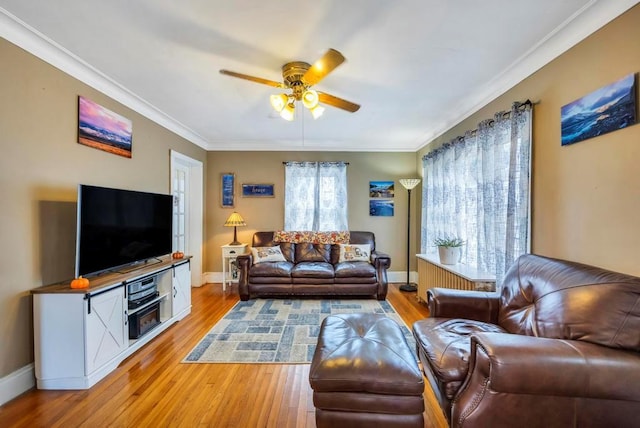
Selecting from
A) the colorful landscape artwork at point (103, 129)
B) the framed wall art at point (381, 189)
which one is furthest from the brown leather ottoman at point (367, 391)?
the framed wall art at point (381, 189)

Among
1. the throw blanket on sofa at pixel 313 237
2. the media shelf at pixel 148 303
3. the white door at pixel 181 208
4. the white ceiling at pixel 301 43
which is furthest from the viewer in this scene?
the throw blanket on sofa at pixel 313 237

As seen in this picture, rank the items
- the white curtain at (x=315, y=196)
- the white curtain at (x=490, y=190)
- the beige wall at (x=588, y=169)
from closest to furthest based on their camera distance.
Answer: the beige wall at (x=588, y=169)
the white curtain at (x=490, y=190)
the white curtain at (x=315, y=196)

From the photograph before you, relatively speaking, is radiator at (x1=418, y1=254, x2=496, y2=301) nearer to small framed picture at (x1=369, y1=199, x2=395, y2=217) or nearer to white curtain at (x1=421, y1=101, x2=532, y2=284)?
white curtain at (x1=421, y1=101, x2=532, y2=284)

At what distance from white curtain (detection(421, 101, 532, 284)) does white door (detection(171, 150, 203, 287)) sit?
152 inches

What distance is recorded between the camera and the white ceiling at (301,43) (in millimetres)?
1653

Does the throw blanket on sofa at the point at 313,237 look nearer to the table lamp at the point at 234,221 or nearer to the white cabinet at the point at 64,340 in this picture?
the table lamp at the point at 234,221

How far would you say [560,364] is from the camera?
3.84 feet

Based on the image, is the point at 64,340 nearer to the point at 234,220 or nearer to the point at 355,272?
the point at 234,220

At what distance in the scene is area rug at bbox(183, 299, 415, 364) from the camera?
2.48 meters

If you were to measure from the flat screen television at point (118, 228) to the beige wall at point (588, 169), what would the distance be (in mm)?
3535

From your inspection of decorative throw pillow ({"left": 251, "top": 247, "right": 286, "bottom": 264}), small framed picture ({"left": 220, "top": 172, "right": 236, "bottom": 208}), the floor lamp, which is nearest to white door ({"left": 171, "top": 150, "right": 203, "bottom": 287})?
small framed picture ({"left": 220, "top": 172, "right": 236, "bottom": 208})

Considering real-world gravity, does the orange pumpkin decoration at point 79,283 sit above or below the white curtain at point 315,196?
below

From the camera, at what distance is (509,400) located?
1.22 m

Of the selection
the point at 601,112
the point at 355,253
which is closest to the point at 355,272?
the point at 355,253
